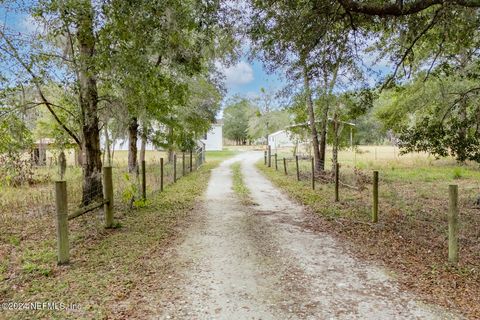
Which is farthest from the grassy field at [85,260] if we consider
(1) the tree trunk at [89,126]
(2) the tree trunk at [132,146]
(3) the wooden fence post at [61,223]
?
(2) the tree trunk at [132,146]

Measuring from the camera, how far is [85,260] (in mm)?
4996

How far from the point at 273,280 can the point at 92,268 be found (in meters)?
2.34

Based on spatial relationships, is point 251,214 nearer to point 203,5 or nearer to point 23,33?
point 203,5

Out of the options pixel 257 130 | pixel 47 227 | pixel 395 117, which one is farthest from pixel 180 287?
pixel 257 130

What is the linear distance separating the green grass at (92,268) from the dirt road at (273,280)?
0.43m

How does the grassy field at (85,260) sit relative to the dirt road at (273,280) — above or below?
above

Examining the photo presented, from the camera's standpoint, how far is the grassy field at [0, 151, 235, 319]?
374 cm

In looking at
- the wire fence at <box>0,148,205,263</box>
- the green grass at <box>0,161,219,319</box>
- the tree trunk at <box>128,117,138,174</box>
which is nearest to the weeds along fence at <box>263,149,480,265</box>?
the green grass at <box>0,161,219,319</box>

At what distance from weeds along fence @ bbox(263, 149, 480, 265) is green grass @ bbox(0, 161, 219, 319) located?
13.2 ft

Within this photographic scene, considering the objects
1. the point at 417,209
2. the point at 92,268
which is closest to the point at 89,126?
the point at 92,268

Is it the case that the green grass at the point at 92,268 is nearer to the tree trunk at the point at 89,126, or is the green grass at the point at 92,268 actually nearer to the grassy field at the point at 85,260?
the grassy field at the point at 85,260

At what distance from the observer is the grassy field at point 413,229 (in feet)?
13.8

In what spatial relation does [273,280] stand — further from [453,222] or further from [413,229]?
[413,229]

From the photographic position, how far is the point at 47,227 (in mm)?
6953
